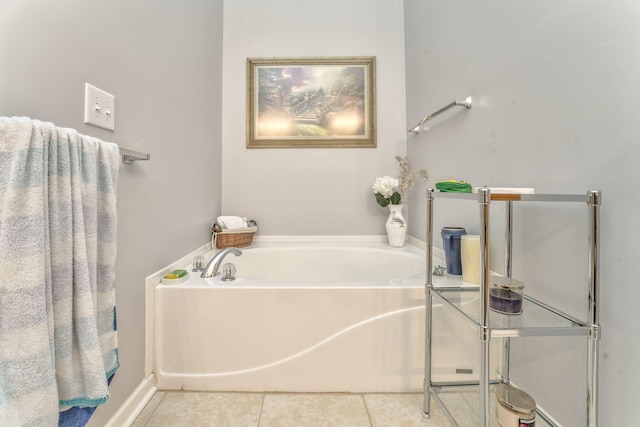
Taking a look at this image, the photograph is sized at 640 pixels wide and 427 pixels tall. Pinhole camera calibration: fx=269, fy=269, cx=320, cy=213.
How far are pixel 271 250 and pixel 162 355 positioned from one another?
0.81m

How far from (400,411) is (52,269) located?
1.13m

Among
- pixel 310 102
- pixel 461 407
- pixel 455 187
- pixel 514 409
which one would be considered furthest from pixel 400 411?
pixel 310 102

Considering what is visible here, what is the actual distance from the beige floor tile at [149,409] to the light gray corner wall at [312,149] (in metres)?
1.11

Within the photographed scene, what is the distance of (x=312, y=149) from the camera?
196cm

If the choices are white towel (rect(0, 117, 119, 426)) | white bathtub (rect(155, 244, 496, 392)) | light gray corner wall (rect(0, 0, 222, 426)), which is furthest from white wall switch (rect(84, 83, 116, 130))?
white bathtub (rect(155, 244, 496, 392))

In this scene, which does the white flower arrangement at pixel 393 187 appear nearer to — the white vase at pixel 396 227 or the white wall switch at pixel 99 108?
the white vase at pixel 396 227

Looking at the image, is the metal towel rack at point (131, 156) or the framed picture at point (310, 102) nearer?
the metal towel rack at point (131, 156)

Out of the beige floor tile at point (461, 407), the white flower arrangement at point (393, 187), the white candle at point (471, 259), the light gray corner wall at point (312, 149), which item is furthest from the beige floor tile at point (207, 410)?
the white flower arrangement at point (393, 187)

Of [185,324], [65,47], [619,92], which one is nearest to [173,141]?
[65,47]

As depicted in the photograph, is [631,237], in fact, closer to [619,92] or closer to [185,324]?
[619,92]

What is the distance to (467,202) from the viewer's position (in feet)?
4.00

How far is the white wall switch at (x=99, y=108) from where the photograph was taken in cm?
77

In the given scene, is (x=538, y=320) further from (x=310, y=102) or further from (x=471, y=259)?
(x=310, y=102)

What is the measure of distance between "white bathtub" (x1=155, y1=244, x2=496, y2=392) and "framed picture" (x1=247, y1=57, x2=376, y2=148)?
121 centimetres
